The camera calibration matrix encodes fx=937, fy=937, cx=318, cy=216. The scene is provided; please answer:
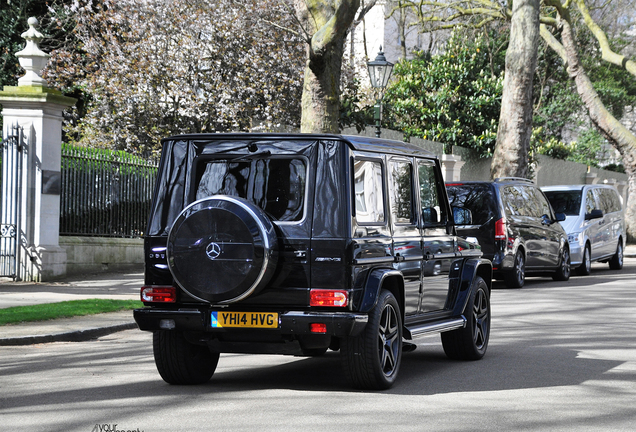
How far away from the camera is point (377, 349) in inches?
279

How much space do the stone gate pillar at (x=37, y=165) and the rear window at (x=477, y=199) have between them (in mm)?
7181

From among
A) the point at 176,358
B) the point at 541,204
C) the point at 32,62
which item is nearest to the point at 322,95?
the point at 541,204

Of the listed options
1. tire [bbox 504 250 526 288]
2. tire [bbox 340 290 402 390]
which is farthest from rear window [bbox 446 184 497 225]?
tire [bbox 340 290 402 390]

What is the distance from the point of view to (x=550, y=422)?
20.7ft

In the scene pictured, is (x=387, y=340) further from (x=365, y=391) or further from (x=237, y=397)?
(x=237, y=397)

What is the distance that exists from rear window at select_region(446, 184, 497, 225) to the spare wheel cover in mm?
10325

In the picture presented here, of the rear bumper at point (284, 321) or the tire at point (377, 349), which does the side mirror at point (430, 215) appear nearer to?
the tire at point (377, 349)

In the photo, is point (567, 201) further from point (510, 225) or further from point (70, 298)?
point (70, 298)

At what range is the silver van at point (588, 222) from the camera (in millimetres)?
21094

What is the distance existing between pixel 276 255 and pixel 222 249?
0.40 m

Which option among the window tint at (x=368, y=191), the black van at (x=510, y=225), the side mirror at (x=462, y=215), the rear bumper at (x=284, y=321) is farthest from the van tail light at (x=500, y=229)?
the rear bumper at (x=284, y=321)

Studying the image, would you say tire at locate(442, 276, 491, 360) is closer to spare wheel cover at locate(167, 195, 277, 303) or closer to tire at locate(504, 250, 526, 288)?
spare wheel cover at locate(167, 195, 277, 303)

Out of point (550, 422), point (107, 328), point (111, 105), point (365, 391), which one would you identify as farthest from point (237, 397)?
point (111, 105)

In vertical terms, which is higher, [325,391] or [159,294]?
[159,294]
